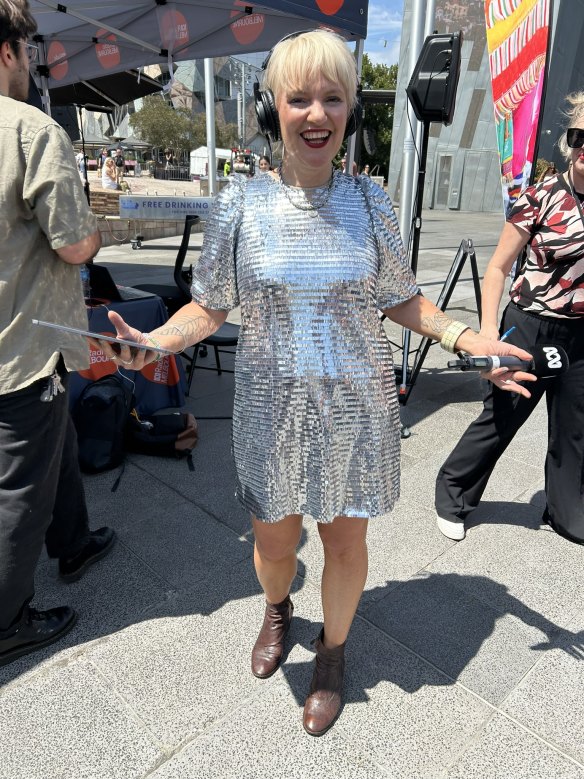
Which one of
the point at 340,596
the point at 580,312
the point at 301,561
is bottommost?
the point at 301,561

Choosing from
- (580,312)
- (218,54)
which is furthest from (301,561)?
(218,54)

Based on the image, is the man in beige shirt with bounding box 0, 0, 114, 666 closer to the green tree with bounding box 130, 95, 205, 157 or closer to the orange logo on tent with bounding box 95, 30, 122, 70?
the orange logo on tent with bounding box 95, 30, 122, 70

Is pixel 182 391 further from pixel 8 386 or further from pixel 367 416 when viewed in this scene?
pixel 367 416

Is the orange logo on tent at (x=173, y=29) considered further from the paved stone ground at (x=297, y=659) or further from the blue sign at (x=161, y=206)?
the blue sign at (x=161, y=206)

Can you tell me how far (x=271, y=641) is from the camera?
1.97 meters

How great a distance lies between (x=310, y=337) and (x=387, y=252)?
13.8 inches

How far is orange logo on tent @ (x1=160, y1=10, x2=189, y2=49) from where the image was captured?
533 centimetres

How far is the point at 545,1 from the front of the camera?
3.29 m

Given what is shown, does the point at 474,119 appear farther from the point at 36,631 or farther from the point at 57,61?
the point at 36,631

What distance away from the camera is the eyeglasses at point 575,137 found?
206 centimetres

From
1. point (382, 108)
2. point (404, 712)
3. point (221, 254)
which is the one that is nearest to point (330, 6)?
point (221, 254)

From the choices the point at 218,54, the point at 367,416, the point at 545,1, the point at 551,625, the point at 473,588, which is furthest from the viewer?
the point at 218,54

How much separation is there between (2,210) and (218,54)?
529 centimetres

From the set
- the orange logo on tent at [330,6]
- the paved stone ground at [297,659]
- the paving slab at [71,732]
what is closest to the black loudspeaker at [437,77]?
the orange logo on tent at [330,6]
